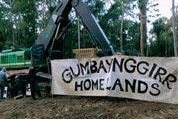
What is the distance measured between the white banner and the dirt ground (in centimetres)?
28

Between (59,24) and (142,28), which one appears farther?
(142,28)

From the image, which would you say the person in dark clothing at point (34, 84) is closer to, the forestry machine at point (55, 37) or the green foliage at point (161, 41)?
the forestry machine at point (55, 37)

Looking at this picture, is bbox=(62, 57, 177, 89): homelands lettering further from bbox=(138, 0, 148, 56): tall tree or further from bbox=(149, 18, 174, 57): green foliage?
bbox=(149, 18, 174, 57): green foliage

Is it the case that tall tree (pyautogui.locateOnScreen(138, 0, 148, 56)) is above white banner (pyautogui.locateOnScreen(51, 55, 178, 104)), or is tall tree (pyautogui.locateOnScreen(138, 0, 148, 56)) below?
above

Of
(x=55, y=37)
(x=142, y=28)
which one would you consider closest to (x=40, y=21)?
(x=142, y=28)

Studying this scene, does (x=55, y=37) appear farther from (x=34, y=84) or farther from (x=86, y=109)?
(x=86, y=109)

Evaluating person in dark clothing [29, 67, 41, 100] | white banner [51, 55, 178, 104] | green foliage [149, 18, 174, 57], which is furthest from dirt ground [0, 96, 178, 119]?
green foliage [149, 18, 174, 57]

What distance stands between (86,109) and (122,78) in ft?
5.18

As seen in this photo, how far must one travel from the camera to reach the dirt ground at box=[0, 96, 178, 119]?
41.1ft

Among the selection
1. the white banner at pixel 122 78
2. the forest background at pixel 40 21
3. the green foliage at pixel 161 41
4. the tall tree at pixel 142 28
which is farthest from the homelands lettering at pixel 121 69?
the green foliage at pixel 161 41

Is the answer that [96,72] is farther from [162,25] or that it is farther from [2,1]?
[162,25]

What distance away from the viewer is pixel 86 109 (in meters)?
13.7

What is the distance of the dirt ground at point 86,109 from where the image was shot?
1252 centimetres

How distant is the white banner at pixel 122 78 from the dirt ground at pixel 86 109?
0.28 meters
